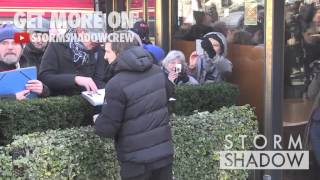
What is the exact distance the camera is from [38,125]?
377 cm

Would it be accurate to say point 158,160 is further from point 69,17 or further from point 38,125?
point 69,17

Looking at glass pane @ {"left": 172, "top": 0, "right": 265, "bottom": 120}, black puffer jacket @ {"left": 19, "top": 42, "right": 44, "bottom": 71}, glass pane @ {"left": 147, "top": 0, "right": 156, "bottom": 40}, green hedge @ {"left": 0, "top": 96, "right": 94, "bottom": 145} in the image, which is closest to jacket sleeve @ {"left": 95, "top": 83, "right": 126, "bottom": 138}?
green hedge @ {"left": 0, "top": 96, "right": 94, "bottom": 145}

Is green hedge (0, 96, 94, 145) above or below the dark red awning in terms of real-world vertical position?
below

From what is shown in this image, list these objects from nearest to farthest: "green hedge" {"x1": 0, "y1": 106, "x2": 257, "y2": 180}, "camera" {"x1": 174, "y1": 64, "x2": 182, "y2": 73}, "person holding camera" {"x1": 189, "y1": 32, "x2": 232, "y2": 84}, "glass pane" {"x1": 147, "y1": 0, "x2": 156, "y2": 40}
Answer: "green hedge" {"x1": 0, "y1": 106, "x2": 257, "y2": 180} → "camera" {"x1": 174, "y1": 64, "x2": 182, "y2": 73} → "person holding camera" {"x1": 189, "y1": 32, "x2": 232, "y2": 84} → "glass pane" {"x1": 147, "y1": 0, "x2": 156, "y2": 40}

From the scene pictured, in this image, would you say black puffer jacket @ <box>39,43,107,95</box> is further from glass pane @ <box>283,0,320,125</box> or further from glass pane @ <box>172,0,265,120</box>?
glass pane @ <box>283,0,320,125</box>

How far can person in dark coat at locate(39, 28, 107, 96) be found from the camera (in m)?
4.21

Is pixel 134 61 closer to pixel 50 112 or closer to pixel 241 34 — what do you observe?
pixel 50 112

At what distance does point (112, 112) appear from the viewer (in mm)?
3338

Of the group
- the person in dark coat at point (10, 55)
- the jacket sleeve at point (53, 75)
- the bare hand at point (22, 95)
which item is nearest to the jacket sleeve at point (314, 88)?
the jacket sleeve at point (53, 75)

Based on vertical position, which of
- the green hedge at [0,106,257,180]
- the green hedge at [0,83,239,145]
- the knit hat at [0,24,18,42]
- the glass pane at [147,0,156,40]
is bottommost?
the green hedge at [0,106,257,180]

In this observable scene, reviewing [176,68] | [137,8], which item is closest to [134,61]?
[176,68]

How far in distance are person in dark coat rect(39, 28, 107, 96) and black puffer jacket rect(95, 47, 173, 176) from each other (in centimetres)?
77

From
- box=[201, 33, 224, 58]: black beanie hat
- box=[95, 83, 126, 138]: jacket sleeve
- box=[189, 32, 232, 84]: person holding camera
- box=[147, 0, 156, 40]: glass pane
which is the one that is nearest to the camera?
box=[95, 83, 126, 138]: jacket sleeve

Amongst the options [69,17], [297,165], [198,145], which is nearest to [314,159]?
[297,165]
